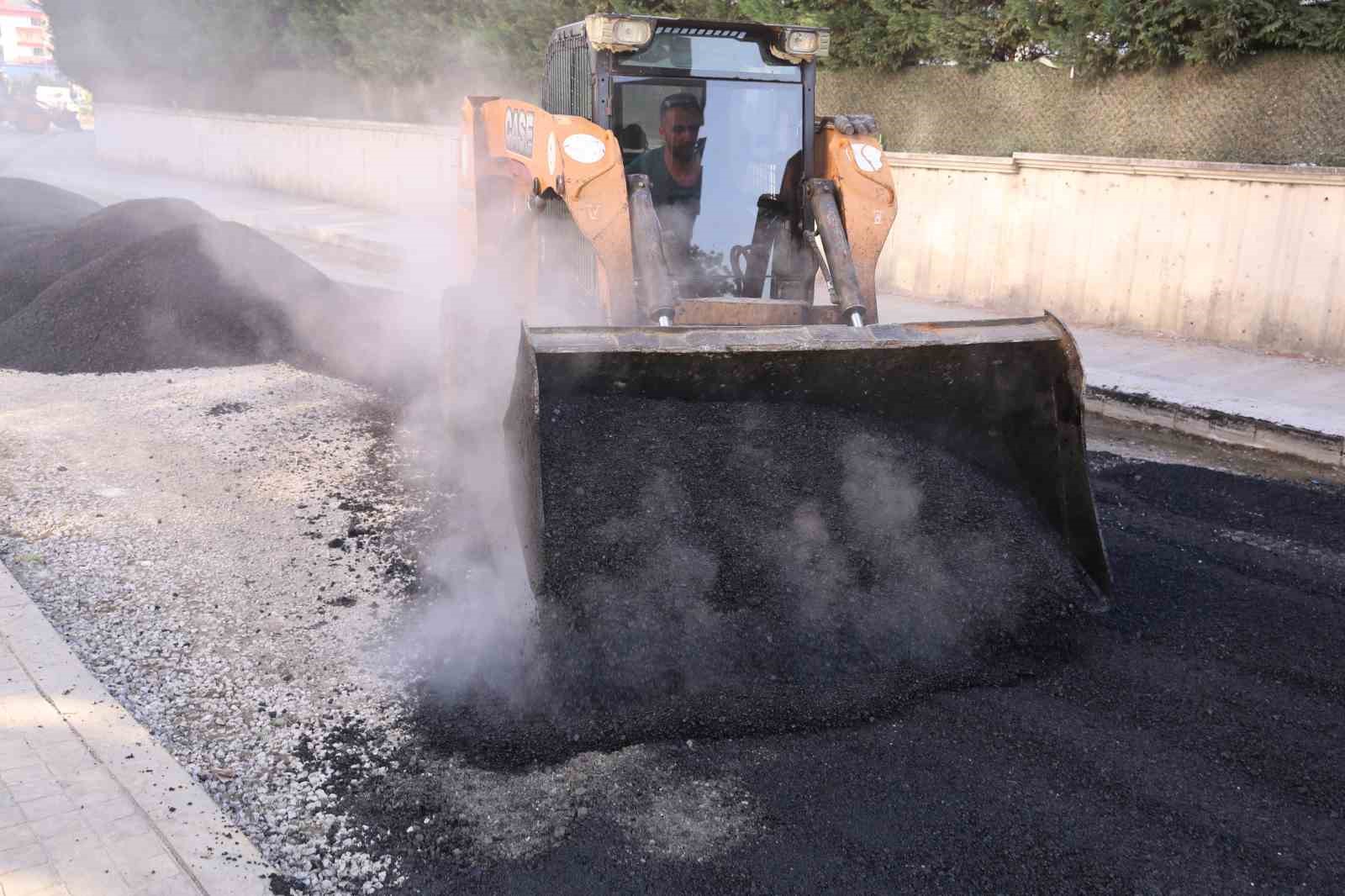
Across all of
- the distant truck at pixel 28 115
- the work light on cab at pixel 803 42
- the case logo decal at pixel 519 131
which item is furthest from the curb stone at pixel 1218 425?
the distant truck at pixel 28 115

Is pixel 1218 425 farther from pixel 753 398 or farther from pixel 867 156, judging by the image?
pixel 753 398

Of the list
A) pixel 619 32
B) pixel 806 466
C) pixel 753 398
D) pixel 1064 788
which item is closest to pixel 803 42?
pixel 619 32

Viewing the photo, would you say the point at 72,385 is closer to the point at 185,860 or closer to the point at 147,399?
the point at 147,399

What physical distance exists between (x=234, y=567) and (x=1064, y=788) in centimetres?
397

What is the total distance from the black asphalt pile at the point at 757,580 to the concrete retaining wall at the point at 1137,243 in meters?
5.76

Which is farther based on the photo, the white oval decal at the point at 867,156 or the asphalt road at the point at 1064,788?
the white oval decal at the point at 867,156

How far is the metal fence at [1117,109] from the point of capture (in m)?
10.2

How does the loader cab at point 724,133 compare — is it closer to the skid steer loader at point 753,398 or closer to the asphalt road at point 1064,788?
the skid steer loader at point 753,398

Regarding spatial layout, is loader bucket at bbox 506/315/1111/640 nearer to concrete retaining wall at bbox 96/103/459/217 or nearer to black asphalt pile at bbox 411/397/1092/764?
black asphalt pile at bbox 411/397/1092/764

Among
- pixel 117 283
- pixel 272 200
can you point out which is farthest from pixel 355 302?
pixel 272 200

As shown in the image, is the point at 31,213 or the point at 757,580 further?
the point at 31,213

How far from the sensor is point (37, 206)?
1944 centimetres

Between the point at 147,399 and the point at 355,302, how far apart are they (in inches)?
124

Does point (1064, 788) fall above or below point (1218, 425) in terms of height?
below
